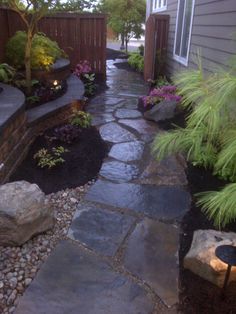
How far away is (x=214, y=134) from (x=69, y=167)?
1.55 metres

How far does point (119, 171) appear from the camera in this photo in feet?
10.8

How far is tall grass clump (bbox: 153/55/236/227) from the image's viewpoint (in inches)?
71.6

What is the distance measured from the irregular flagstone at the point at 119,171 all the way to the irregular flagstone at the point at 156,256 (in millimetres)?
755

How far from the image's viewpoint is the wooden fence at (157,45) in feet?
24.9

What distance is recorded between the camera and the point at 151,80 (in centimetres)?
757

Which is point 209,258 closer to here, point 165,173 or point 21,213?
point 21,213

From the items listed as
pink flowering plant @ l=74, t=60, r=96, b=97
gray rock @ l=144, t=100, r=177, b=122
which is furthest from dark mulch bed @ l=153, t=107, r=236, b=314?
pink flowering plant @ l=74, t=60, r=96, b=97

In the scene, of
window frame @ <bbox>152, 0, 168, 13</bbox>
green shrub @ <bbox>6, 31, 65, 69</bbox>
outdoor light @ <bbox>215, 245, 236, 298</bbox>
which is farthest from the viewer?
window frame @ <bbox>152, 0, 168, 13</bbox>

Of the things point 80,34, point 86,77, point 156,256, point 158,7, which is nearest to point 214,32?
point 156,256

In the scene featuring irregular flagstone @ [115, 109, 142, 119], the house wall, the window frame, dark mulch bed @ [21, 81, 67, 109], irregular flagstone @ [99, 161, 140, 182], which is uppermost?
the window frame

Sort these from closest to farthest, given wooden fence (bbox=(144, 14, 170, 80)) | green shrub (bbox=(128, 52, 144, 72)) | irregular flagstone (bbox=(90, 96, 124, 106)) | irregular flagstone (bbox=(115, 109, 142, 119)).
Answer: irregular flagstone (bbox=(115, 109, 142, 119)), irregular flagstone (bbox=(90, 96, 124, 106)), wooden fence (bbox=(144, 14, 170, 80)), green shrub (bbox=(128, 52, 144, 72))

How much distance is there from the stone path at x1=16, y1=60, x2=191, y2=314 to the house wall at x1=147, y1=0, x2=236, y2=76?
155cm

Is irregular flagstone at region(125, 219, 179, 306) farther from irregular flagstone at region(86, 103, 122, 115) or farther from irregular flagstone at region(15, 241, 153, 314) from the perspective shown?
irregular flagstone at region(86, 103, 122, 115)

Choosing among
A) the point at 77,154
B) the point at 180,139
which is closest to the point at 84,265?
the point at 180,139
